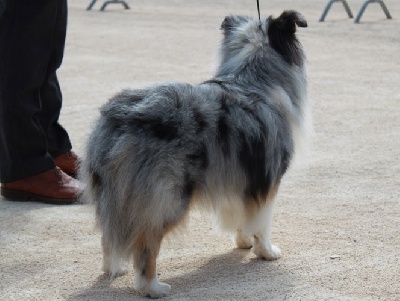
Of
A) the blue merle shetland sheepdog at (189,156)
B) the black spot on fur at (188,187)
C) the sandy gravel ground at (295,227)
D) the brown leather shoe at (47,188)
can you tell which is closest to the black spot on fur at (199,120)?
the blue merle shetland sheepdog at (189,156)

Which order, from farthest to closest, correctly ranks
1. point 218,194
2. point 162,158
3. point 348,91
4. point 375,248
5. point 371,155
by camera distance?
1. point 348,91
2. point 371,155
3. point 375,248
4. point 218,194
5. point 162,158

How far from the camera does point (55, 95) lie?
646 centimetres

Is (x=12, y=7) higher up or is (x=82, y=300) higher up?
(x=12, y=7)

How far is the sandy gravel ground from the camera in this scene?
4625mm

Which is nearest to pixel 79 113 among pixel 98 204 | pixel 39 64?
pixel 39 64

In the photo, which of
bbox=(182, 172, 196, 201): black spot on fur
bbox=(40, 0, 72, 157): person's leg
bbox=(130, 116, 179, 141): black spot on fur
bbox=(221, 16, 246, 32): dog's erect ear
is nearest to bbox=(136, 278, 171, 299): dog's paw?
bbox=(182, 172, 196, 201): black spot on fur

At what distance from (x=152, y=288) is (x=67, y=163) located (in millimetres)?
2451

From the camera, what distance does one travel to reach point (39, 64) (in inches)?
239

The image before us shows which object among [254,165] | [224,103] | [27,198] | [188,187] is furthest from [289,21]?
[27,198]

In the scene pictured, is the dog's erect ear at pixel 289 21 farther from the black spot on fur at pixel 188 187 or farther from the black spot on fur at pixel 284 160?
the black spot on fur at pixel 188 187

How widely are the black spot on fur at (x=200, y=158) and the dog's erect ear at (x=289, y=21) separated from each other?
3.42ft

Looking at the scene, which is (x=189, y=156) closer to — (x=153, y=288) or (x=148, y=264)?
(x=148, y=264)

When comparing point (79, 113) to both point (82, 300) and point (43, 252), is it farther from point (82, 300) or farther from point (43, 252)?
point (82, 300)

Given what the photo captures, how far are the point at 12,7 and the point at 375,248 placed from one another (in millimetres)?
2848
